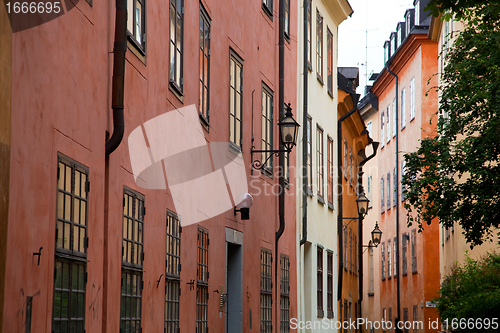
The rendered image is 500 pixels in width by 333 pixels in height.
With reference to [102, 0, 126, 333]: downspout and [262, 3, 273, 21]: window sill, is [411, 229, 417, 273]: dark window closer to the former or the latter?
[262, 3, 273, 21]: window sill

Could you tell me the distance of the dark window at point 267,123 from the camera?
50.7 ft

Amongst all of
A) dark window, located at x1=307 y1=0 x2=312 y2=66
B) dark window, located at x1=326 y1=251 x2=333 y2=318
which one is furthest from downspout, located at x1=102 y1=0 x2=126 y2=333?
dark window, located at x1=326 y1=251 x2=333 y2=318

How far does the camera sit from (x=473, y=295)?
704 inches

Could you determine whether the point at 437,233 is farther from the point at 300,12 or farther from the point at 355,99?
the point at 300,12

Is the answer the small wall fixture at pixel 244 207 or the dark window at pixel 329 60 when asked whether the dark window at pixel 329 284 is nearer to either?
the dark window at pixel 329 60

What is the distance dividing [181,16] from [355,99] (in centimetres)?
1596

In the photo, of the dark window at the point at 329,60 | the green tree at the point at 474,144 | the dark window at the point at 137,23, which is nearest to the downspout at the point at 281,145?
the green tree at the point at 474,144

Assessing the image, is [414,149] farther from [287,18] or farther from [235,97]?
[235,97]

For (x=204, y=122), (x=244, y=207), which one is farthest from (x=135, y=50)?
(x=244, y=207)

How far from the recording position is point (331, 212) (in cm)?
2297

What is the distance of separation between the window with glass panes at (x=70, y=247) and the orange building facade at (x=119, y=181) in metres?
0.02

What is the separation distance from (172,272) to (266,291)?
5.94 m

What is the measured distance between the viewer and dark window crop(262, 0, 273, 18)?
612 inches

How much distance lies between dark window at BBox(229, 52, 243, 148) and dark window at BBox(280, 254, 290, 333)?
4.10 meters
